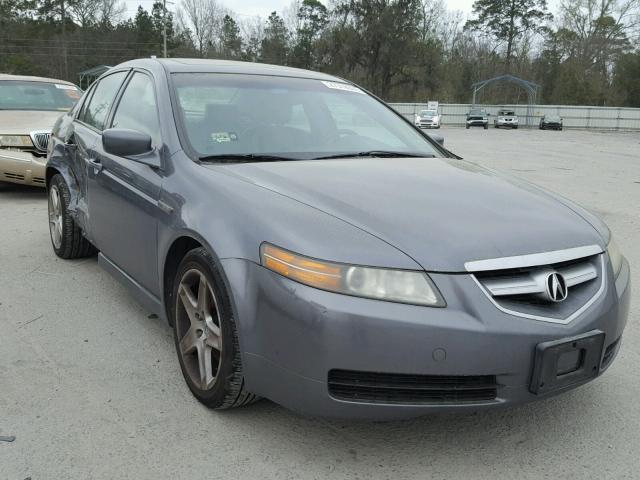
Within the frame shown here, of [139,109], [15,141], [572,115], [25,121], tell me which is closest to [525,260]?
[139,109]

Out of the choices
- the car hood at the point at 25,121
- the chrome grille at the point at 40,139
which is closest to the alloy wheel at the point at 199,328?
the chrome grille at the point at 40,139

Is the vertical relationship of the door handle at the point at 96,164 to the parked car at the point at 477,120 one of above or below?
below

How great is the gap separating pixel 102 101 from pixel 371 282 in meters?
2.99

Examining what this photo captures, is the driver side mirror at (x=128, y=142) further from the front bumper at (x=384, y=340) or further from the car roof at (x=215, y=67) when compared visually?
the front bumper at (x=384, y=340)

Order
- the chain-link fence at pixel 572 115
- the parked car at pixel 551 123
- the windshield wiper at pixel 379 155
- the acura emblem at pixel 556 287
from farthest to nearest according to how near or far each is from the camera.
Result: the chain-link fence at pixel 572 115, the parked car at pixel 551 123, the windshield wiper at pixel 379 155, the acura emblem at pixel 556 287

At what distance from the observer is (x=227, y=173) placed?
2.66 m

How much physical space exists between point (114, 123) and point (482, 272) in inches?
105

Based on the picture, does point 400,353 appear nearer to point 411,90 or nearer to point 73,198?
point 73,198

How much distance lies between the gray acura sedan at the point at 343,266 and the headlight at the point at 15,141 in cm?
496

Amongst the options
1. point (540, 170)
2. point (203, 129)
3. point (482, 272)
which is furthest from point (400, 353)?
point (540, 170)

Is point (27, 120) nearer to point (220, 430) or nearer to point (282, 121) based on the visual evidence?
point (282, 121)

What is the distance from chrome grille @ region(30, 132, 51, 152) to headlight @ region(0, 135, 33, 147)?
0.22 feet

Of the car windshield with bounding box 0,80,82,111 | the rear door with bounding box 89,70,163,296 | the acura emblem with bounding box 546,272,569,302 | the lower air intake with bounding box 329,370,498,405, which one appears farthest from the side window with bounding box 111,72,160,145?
the car windshield with bounding box 0,80,82,111

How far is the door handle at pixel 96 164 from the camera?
12.0 ft
